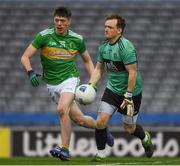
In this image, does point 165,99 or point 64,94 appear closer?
point 64,94

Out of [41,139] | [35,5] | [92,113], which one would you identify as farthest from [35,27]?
[41,139]

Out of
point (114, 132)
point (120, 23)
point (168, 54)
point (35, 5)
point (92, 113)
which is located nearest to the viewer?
point (120, 23)

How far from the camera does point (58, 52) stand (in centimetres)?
1208

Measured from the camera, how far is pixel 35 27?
79.6 feet

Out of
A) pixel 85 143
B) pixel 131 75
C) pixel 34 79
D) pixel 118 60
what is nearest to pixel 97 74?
pixel 118 60

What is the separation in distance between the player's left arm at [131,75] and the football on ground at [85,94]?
1.68ft

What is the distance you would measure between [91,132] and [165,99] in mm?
4010

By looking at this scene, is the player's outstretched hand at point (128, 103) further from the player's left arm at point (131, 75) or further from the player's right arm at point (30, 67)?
the player's right arm at point (30, 67)

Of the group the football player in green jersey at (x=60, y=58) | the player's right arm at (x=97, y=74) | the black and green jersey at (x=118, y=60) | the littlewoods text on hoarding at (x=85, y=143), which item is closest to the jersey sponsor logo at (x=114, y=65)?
the black and green jersey at (x=118, y=60)

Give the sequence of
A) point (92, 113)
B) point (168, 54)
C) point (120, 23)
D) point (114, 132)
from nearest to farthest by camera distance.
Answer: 1. point (120, 23)
2. point (114, 132)
3. point (92, 113)
4. point (168, 54)

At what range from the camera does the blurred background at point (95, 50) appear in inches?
829

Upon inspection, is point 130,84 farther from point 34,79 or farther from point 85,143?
point 85,143

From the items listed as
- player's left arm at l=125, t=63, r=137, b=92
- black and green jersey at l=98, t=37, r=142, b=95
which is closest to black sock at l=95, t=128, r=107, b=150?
black and green jersey at l=98, t=37, r=142, b=95

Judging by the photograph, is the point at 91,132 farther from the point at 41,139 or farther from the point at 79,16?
the point at 79,16
